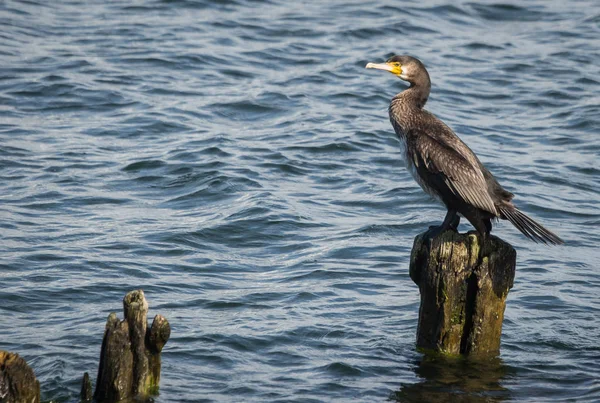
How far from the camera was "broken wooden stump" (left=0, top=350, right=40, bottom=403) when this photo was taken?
5199 millimetres

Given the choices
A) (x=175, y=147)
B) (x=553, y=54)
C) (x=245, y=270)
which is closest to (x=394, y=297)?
(x=245, y=270)

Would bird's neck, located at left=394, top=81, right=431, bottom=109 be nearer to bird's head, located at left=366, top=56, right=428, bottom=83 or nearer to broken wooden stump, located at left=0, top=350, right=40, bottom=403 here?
bird's head, located at left=366, top=56, right=428, bottom=83

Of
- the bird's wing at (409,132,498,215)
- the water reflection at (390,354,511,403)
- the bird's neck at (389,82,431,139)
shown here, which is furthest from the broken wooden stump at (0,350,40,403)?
the bird's neck at (389,82,431,139)

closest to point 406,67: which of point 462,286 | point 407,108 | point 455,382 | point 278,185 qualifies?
point 407,108

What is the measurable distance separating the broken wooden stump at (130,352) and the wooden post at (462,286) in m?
1.83

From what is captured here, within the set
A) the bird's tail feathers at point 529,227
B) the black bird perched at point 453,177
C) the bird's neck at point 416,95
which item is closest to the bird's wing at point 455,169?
the black bird perched at point 453,177

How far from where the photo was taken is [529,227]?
6.92 m

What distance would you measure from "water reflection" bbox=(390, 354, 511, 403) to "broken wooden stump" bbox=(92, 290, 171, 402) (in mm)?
1755

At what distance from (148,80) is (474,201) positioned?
30.3 ft

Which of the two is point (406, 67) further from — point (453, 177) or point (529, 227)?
point (529, 227)

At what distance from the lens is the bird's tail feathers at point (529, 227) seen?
22.6ft

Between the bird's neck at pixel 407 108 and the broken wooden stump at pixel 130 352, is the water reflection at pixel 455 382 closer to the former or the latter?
the broken wooden stump at pixel 130 352

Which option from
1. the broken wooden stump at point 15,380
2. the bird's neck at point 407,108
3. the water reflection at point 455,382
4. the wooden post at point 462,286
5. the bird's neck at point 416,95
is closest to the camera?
the broken wooden stump at point 15,380

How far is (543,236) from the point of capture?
22.7 ft
